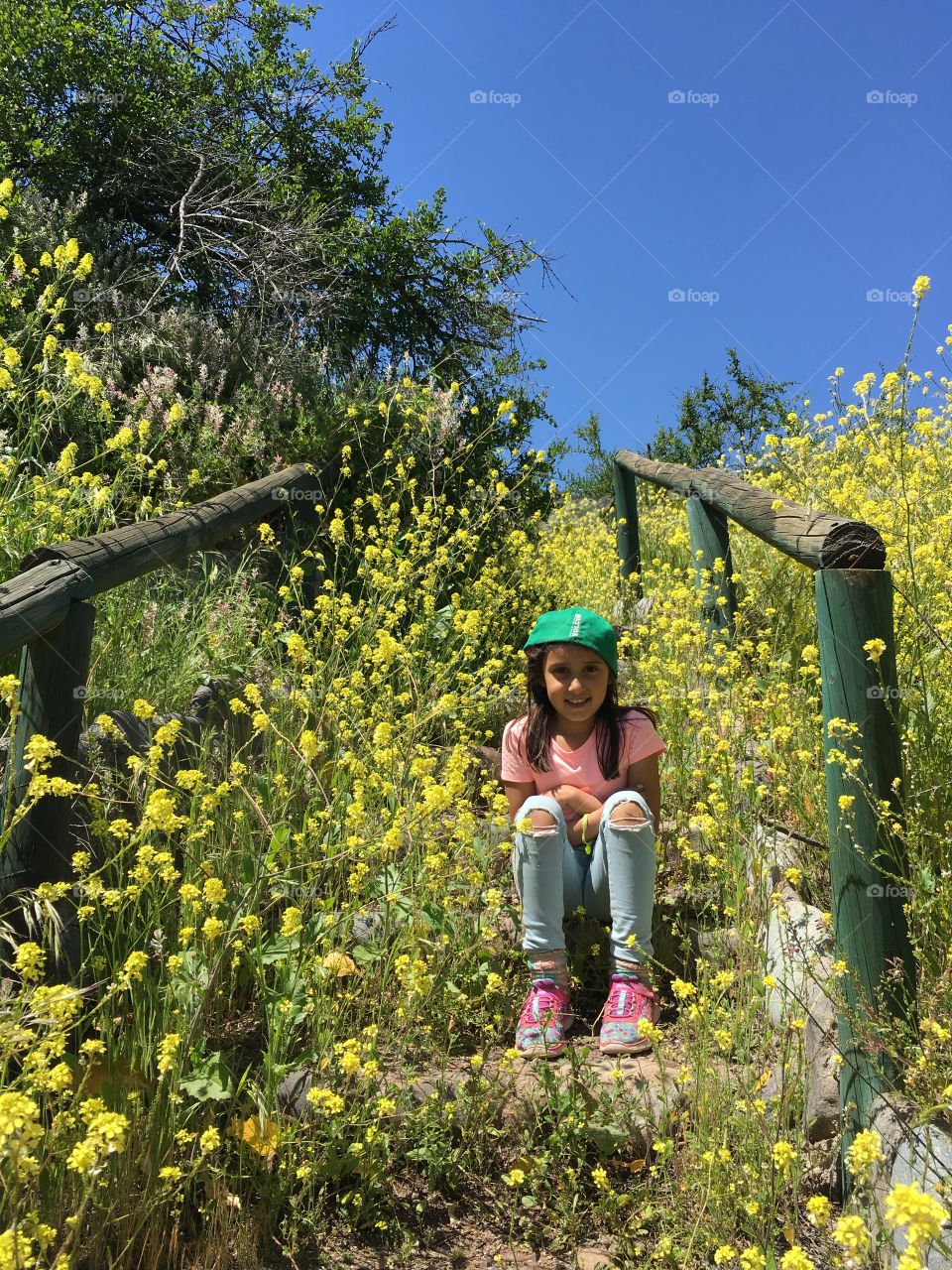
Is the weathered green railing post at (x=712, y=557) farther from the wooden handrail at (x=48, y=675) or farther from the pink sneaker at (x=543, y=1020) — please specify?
the wooden handrail at (x=48, y=675)

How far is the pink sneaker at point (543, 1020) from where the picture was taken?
265 cm

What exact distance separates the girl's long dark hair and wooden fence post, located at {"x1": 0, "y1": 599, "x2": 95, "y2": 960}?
4.76 ft

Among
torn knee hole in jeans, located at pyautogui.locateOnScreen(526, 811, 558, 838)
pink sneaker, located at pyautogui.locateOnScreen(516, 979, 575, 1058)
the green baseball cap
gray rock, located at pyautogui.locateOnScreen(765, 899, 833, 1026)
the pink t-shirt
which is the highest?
the green baseball cap

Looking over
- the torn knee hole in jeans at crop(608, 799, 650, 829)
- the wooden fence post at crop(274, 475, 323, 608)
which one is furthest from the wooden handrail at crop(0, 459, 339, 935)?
the wooden fence post at crop(274, 475, 323, 608)

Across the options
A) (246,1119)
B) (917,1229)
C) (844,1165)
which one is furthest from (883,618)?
(246,1119)

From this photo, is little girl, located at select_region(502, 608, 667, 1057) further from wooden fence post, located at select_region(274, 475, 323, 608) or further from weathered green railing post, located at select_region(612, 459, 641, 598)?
weathered green railing post, located at select_region(612, 459, 641, 598)

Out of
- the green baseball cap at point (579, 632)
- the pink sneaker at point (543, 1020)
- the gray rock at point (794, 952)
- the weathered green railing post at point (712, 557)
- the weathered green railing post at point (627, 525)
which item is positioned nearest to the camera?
the gray rock at point (794, 952)

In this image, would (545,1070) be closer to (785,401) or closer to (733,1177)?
(733,1177)

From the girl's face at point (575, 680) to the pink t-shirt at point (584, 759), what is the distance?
116mm

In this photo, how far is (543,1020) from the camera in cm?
254

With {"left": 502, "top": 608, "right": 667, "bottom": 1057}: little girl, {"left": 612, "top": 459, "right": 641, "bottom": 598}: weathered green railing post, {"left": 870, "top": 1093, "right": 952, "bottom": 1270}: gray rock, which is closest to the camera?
{"left": 870, "top": 1093, "right": 952, "bottom": 1270}: gray rock

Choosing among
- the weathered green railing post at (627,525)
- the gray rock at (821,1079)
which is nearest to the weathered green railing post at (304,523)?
the weathered green railing post at (627,525)

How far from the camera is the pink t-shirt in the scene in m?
3.11

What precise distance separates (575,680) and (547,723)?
0.20 meters
